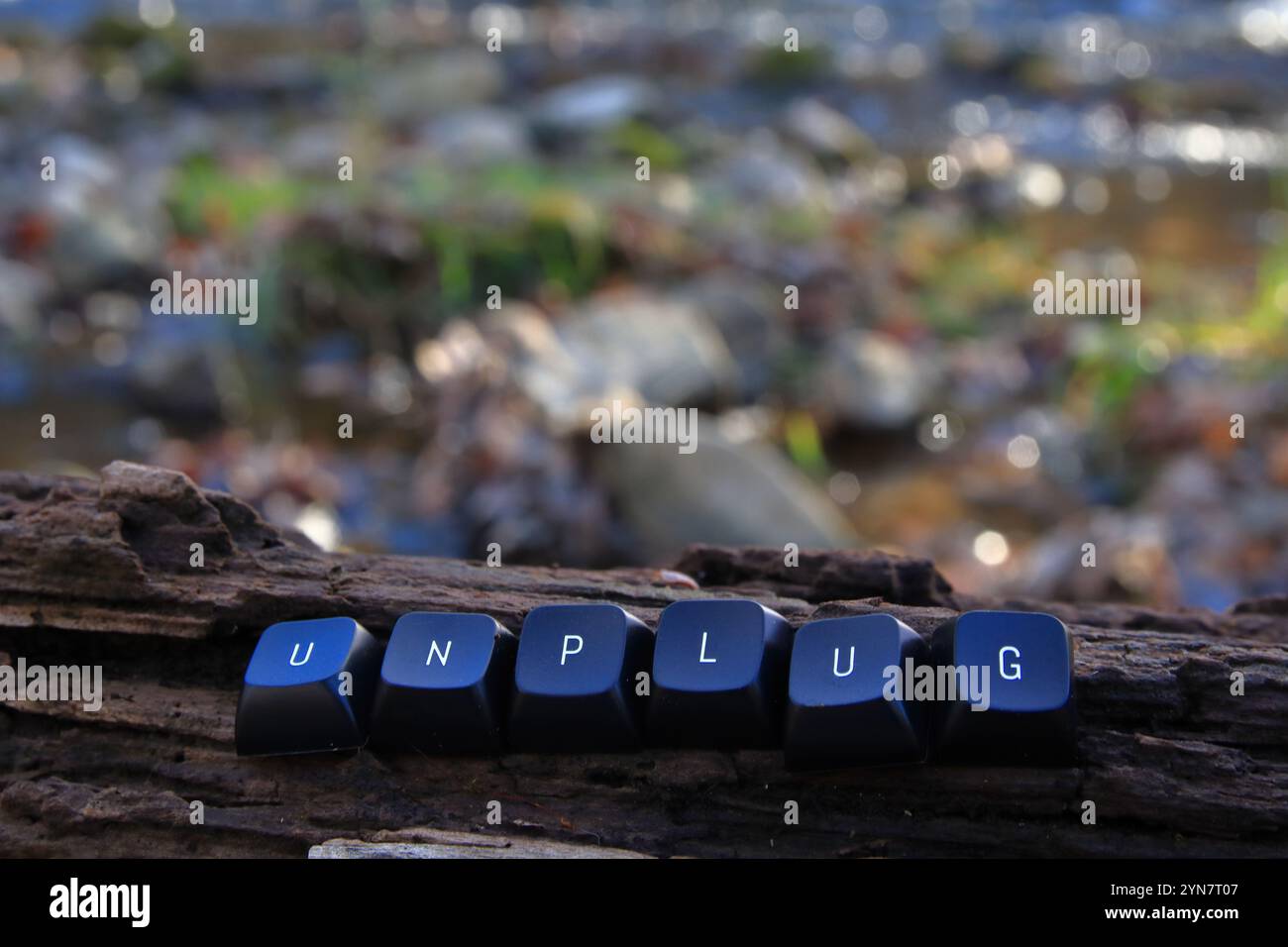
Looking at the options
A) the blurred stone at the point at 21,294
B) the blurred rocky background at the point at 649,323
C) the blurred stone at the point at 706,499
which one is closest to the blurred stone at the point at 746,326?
the blurred rocky background at the point at 649,323

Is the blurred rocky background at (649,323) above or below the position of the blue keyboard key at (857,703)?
above

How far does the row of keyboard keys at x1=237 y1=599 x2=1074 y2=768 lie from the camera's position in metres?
1.04

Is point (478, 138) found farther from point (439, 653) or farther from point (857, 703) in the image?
point (857, 703)

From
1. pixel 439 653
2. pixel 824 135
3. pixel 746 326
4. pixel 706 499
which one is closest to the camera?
pixel 439 653

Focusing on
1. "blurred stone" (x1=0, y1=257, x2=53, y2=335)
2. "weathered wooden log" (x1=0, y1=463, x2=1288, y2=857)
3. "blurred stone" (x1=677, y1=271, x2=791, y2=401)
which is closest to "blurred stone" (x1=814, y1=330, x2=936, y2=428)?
"blurred stone" (x1=677, y1=271, x2=791, y2=401)

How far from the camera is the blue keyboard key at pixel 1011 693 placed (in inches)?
40.9

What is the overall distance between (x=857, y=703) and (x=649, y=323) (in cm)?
426

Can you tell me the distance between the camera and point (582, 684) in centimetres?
109

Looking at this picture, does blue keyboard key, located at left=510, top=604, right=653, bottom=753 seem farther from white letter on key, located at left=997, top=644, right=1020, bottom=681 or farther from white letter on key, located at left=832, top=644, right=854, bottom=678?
white letter on key, located at left=997, top=644, right=1020, bottom=681

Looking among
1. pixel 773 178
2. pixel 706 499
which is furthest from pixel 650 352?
pixel 773 178

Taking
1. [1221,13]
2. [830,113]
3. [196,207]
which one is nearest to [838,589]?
[196,207]

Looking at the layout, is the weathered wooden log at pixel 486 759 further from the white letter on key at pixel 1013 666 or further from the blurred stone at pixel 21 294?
the blurred stone at pixel 21 294

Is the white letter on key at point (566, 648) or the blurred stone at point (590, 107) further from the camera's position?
the blurred stone at point (590, 107)
